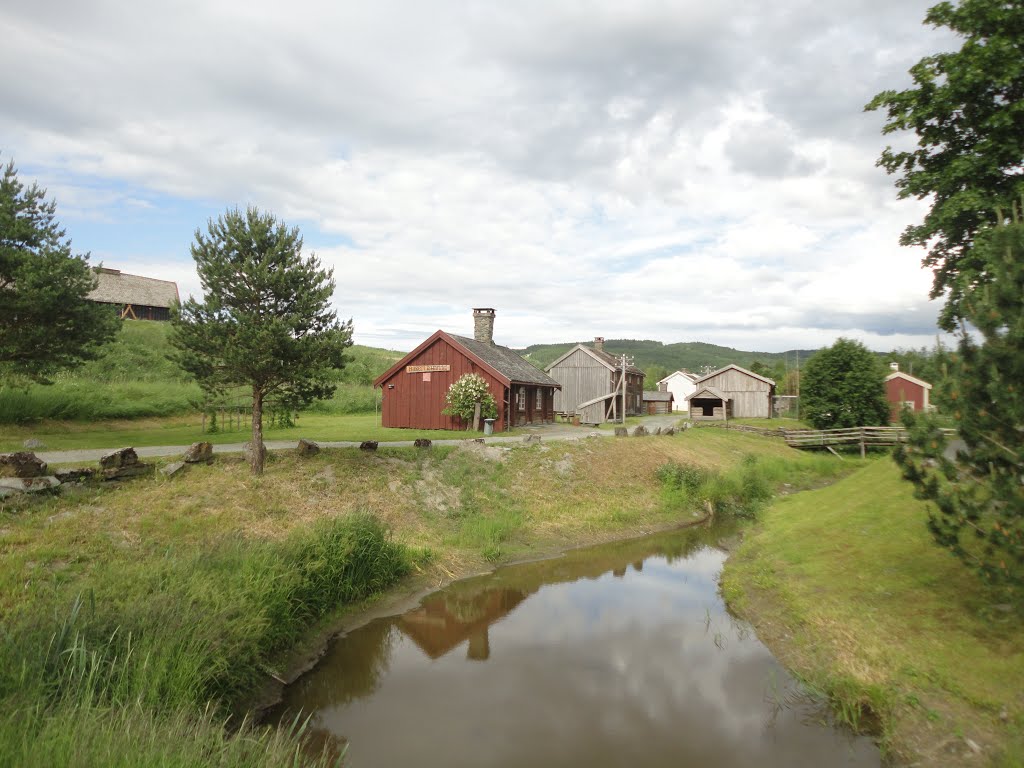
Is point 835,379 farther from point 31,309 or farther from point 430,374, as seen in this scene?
point 31,309

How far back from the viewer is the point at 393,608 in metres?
12.7

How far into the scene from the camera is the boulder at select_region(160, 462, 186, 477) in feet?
50.7

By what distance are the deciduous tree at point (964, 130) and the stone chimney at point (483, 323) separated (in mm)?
23862

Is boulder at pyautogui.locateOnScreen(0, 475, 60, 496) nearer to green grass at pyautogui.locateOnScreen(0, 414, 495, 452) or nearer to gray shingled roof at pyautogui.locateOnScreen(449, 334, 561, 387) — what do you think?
green grass at pyautogui.locateOnScreen(0, 414, 495, 452)

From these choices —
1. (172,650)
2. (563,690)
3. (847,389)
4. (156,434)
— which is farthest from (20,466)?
(847,389)

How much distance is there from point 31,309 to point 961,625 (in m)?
23.7

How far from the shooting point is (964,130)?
57.5ft

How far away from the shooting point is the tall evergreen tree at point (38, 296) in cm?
1794

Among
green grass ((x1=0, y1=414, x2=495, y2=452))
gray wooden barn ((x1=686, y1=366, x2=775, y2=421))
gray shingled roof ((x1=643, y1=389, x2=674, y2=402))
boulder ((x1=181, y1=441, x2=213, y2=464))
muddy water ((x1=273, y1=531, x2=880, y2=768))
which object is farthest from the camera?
gray shingled roof ((x1=643, y1=389, x2=674, y2=402))

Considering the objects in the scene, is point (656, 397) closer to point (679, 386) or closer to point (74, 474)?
point (679, 386)

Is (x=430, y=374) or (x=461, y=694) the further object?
(x=430, y=374)

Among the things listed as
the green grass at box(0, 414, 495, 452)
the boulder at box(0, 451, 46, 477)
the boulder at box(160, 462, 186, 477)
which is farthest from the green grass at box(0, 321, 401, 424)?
the boulder at box(0, 451, 46, 477)

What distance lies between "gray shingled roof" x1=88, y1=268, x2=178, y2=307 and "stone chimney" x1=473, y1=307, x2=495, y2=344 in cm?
2773

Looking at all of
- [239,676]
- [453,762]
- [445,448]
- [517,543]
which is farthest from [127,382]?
[453,762]
